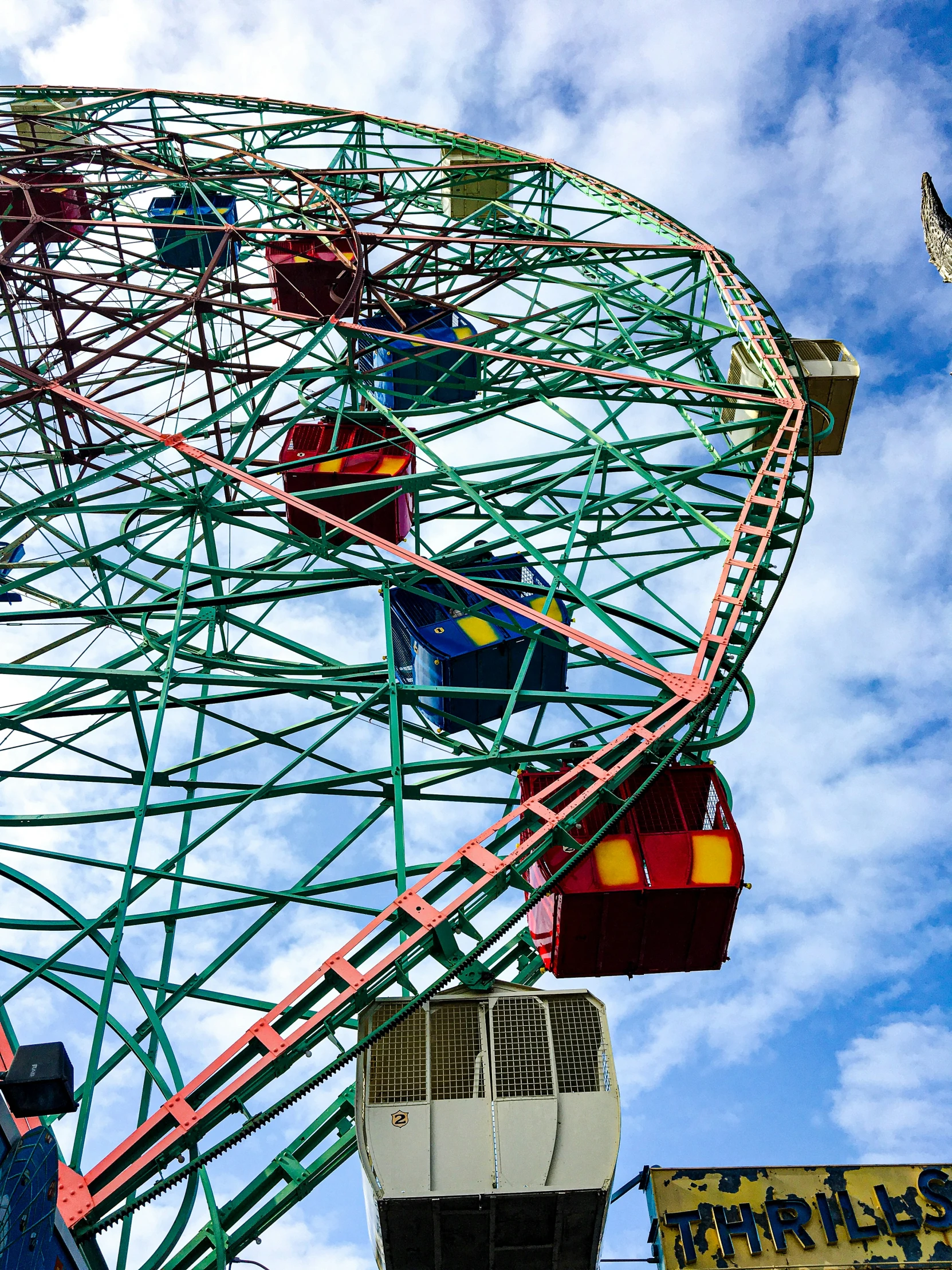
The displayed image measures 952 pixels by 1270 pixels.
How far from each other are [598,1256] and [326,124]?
31.8 meters

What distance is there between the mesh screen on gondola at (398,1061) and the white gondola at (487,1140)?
0.5 inches

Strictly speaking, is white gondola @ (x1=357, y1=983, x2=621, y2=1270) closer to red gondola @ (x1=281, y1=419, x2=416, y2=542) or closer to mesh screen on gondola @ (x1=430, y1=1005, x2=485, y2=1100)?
mesh screen on gondola @ (x1=430, y1=1005, x2=485, y2=1100)

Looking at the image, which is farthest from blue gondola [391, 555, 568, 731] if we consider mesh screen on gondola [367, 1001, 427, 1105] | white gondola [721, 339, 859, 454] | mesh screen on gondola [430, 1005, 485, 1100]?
white gondola [721, 339, 859, 454]

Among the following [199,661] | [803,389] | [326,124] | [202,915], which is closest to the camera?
[202,915]

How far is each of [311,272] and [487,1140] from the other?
22.1 meters

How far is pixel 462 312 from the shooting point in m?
29.8

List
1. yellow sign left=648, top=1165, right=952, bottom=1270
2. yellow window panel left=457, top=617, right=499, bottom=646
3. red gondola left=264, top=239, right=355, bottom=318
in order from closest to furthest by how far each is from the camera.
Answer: yellow window panel left=457, top=617, right=499, bottom=646
yellow sign left=648, top=1165, right=952, bottom=1270
red gondola left=264, top=239, right=355, bottom=318

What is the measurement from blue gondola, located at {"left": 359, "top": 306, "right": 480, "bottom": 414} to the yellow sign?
53.8ft

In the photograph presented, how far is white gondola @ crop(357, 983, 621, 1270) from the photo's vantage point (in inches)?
558

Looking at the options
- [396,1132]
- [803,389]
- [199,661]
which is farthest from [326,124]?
[396,1132]

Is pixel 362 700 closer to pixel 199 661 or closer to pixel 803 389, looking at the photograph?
pixel 199 661

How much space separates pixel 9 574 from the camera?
2941 cm

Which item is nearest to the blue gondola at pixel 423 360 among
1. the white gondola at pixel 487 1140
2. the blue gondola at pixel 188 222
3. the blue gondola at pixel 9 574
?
the blue gondola at pixel 188 222

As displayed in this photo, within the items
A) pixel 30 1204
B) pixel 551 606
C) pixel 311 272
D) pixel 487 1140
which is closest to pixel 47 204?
pixel 311 272
